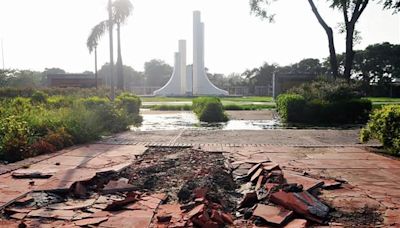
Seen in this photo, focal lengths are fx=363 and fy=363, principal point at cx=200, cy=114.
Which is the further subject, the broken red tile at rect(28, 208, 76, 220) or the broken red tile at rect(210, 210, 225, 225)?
the broken red tile at rect(28, 208, 76, 220)

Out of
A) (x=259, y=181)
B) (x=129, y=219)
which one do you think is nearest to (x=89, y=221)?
(x=129, y=219)

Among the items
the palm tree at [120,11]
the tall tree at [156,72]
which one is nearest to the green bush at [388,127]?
the palm tree at [120,11]

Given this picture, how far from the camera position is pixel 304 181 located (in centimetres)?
469

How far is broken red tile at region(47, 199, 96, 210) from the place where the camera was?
12.8ft

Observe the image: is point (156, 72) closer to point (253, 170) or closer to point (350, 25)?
point (350, 25)

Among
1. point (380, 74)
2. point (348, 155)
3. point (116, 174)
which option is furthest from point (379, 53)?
point (116, 174)

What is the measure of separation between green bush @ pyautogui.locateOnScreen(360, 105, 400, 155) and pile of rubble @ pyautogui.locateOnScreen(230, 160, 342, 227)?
3.02 m

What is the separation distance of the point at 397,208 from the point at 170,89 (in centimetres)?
4711

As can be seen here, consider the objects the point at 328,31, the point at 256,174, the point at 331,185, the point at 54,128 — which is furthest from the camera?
the point at 328,31

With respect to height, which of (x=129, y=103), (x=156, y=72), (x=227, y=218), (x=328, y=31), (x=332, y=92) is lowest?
(x=227, y=218)

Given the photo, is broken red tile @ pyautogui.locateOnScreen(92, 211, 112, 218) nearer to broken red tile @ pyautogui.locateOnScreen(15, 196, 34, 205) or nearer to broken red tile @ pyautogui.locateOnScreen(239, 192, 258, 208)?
broken red tile @ pyautogui.locateOnScreen(15, 196, 34, 205)

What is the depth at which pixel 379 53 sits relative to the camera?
54812 mm

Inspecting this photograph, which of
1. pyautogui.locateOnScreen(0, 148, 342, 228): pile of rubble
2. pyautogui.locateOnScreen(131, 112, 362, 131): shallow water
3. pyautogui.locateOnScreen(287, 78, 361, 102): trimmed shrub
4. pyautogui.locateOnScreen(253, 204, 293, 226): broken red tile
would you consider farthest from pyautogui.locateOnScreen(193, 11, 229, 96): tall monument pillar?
pyautogui.locateOnScreen(253, 204, 293, 226): broken red tile

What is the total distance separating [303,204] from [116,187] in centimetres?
225
